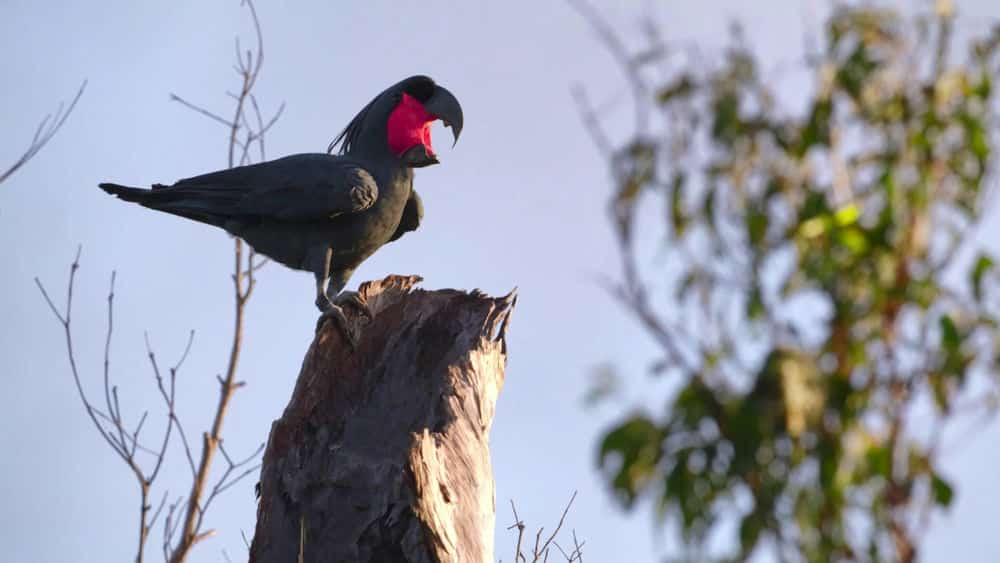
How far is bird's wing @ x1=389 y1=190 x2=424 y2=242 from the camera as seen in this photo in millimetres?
5262

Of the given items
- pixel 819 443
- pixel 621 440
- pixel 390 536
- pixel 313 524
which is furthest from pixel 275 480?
pixel 819 443

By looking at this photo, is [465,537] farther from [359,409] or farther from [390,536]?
[359,409]

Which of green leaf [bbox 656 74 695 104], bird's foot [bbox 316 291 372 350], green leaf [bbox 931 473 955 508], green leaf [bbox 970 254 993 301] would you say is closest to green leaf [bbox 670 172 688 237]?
green leaf [bbox 656 74 695 104]

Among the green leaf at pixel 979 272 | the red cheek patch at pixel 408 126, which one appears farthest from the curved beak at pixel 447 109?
the green leaf at pixel 979 272

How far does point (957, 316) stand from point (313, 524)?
235 centimetres

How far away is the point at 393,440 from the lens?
4172 millimetres

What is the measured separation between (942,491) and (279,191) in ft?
10.6

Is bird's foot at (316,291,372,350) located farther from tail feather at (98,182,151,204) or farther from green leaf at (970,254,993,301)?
green leaf at (970,254,993,301)

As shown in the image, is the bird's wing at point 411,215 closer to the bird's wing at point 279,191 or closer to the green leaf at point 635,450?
the bird's wing at point 279,191

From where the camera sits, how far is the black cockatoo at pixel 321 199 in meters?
4.81

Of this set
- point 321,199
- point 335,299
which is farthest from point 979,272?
point 321,199

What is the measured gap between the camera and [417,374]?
4395 mm

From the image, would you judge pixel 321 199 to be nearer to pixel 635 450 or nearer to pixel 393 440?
pixel 393 440

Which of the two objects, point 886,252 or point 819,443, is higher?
point 886,252
